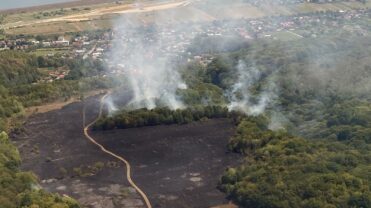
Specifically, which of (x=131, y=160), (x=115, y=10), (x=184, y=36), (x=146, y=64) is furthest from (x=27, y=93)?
(x=115, y=10)

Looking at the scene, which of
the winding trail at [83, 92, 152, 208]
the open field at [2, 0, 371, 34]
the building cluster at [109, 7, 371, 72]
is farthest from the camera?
the open field at [2, 0, 371, 34]

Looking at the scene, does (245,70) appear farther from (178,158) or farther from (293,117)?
(178,158)

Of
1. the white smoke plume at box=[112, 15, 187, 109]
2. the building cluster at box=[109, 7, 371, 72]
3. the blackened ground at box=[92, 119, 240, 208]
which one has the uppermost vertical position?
the blackened ground at box=[92, 119, 240, 208]

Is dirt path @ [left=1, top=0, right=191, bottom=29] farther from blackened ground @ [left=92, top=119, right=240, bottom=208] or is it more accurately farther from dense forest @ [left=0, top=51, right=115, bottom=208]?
blackened ground @ [left=92, top=119, right=240, bottom=208]

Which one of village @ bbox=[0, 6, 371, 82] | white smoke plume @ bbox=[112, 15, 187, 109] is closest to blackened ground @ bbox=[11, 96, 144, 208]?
white smoke plume @ bbox=[112, 15, 187, 109]

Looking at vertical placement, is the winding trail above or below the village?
above
